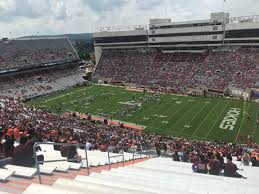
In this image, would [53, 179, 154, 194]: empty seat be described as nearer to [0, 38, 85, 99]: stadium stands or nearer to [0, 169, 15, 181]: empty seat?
[0, 169, 15, 181]: empty seat

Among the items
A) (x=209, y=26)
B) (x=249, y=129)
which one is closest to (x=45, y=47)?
(x=209, y=26)

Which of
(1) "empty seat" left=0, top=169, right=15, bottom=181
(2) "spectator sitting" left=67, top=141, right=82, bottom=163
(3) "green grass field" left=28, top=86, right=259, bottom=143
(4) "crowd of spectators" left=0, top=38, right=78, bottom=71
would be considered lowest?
(3) "green grass field" left=28, top=86, right=259, bottom=143

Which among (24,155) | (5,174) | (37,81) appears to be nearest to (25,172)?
(5,174)

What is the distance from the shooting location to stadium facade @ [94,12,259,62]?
56.1m

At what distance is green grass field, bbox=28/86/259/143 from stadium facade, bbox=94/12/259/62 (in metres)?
16.7

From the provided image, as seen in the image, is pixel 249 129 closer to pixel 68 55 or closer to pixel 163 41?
pixel 163 41

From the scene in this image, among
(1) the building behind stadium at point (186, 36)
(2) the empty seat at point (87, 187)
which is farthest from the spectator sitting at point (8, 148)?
(1) the building behind stadium at point (186, 36)

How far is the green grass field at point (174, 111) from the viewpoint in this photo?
3275 centimetres

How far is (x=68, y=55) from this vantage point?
234 feet

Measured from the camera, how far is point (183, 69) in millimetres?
58781

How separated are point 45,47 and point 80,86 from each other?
1442cm

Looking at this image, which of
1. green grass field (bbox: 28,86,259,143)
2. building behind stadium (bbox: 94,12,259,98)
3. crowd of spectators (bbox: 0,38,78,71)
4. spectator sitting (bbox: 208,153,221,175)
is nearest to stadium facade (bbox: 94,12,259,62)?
building behind stadium (bbox: 94,12,259,98)

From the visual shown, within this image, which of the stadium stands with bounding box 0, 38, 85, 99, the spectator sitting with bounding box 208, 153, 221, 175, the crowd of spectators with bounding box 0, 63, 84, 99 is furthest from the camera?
the stadium stands with bounding box 0, 38, 85, 99

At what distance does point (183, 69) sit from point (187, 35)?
8.12 meters
